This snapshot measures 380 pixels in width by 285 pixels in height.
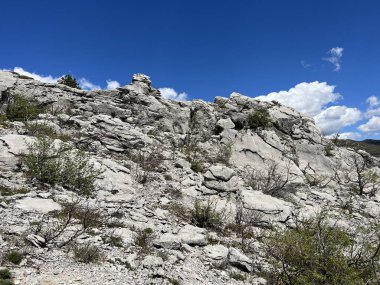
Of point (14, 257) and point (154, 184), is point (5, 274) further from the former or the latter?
point (154, 184)

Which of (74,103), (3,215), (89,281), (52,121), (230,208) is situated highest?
(74,103)

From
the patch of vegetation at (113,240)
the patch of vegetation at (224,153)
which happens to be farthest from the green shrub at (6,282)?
the patch of vegetation at (224,153)

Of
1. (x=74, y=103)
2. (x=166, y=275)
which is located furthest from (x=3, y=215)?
(x=74, y=103)

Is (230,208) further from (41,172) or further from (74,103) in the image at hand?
(74,103)

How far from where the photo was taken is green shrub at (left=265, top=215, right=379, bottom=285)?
31.5 feet

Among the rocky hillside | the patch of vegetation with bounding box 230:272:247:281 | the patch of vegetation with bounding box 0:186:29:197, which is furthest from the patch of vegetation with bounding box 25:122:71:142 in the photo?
the patch of vegetation with bounding box 230:272:247:281

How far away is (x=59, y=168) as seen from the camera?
57.4 feet

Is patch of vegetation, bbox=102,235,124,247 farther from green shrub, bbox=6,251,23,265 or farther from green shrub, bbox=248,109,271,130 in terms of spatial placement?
green shrub, bbox=248,109,271,130

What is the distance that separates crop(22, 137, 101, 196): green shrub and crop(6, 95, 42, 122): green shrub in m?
8.93

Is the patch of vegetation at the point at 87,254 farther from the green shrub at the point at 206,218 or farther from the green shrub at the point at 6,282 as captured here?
the green shrub at the point at 206,218

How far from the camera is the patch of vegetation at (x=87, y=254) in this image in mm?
10250

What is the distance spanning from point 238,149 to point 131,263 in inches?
790

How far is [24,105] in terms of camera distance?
26875 millimetres

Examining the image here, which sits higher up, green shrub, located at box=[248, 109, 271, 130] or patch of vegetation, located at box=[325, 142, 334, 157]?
green shrub, located at box=[248, 109, 271, 130]
